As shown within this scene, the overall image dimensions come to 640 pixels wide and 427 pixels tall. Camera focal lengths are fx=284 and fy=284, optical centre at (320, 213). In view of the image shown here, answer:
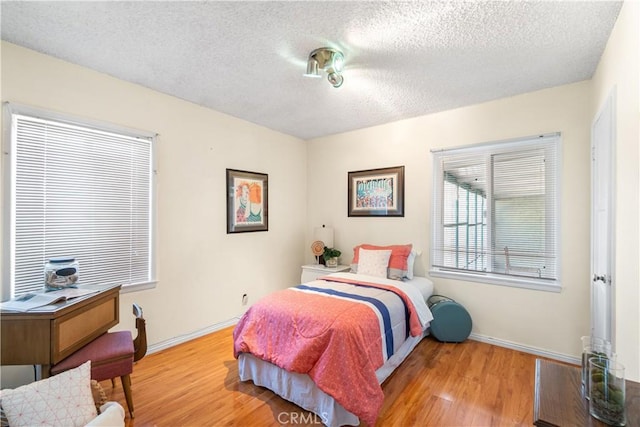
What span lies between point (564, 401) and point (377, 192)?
3104 millimetres

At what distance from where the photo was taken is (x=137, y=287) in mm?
2748

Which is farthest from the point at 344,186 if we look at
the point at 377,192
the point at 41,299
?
the point at 41,299

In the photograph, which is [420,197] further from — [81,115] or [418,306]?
[81,115]

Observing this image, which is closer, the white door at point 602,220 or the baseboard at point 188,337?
the white door at point 602,220

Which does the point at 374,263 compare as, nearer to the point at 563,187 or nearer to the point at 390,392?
the point at 390,392

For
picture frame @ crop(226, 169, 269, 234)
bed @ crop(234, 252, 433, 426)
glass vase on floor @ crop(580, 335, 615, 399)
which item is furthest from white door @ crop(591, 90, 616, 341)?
picture frame @ crop(226, 169, 269, 234)

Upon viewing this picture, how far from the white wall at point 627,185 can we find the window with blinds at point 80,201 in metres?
3.62

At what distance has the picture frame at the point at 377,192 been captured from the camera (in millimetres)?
3756

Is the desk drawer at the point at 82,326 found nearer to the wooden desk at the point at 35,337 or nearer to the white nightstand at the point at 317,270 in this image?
the wooden desk at the point at 35,337

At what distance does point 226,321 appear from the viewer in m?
3.54

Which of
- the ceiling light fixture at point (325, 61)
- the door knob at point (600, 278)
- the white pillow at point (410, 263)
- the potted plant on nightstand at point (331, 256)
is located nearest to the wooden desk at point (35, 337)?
the ceiling light fixture at point (325, 61)

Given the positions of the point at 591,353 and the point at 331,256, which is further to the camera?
the point at 331,256

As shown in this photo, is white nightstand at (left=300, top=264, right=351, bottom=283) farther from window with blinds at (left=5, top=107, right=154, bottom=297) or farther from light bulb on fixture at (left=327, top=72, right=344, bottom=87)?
light bulb on fixture at (left=327, top=72, right=344, bottom=87)

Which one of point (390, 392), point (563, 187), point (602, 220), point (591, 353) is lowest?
point (390, 392)
